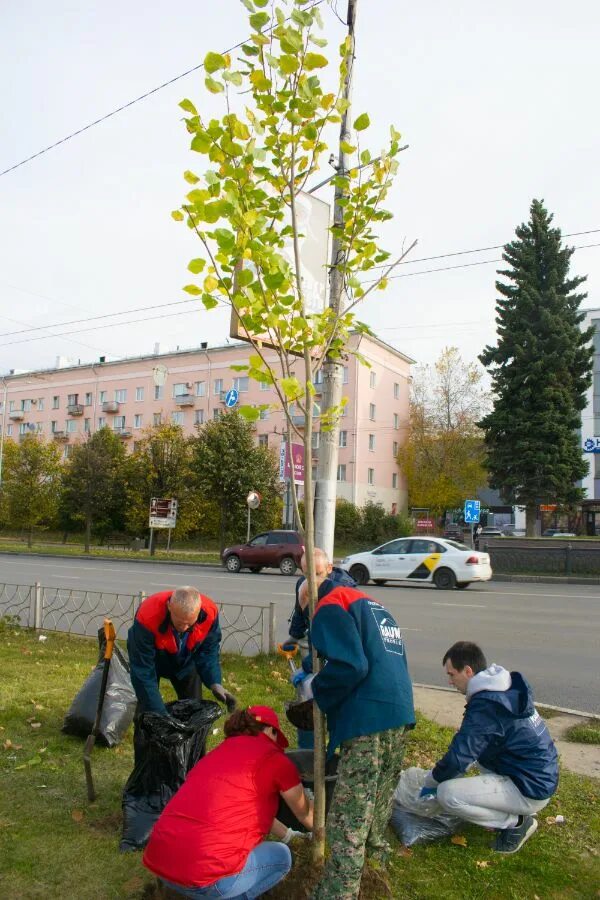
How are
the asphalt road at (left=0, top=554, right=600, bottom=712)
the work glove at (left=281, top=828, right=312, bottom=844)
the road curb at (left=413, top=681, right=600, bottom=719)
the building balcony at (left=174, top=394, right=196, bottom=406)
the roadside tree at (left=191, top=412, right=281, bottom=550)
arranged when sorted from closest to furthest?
1. the work glove at (left=281, top=828, right=312, bottom=844)
2. the road curb at (left=413, top=681, right=600, bottom=719)
3. the asphalt road at (left=0, top=554, right=600, bottom=712)
4. the roadside tree at (left=191, top=412, right=281, bottom=550)
5. the building balcony at (left=174, top=394, right=196, bottom=406)

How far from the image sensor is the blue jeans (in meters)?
2.97

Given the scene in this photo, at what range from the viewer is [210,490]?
35875 millimetres

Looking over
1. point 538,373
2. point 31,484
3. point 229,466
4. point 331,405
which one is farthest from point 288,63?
point 31,484

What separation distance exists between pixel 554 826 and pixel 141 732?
7.95ft

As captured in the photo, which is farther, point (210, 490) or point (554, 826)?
point (210, 490)

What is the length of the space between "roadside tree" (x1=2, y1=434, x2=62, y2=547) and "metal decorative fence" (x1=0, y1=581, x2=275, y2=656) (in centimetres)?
3154

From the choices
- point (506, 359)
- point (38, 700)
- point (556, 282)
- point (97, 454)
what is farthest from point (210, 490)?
point (38, 700)

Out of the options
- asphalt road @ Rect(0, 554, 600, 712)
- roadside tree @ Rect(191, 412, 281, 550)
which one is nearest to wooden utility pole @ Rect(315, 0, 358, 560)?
asphalt road @ Rect(0, 554, 600, 712)

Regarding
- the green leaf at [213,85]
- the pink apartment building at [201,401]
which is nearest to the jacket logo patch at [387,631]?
the green leaf at [213,85]

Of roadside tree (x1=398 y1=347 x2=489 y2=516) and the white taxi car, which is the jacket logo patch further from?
roadside tree (x1=398 y1=347 x2=489 y2=516)

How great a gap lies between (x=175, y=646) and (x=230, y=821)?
1.71 m

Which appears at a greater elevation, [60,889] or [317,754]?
[317,754]

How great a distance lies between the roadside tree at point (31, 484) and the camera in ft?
141

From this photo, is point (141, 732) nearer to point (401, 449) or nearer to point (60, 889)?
point (60, 889)
